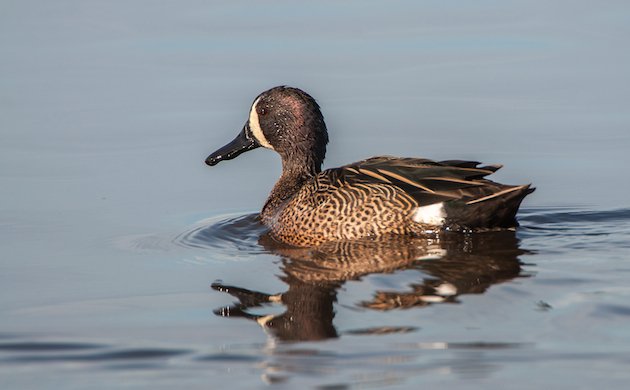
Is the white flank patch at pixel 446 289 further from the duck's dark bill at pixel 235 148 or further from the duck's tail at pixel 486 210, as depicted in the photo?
the duck's dark bill at pixel 235 148

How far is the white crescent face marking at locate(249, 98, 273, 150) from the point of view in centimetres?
1170

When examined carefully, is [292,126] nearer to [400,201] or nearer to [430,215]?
[400,201]

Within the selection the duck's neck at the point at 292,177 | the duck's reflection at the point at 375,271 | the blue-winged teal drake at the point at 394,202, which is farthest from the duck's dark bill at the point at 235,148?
the duck's reflection at the point at 375,271

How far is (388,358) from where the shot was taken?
271 inches

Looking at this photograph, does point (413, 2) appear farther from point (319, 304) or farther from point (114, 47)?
point (319, 304)

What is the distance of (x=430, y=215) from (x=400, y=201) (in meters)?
0.26

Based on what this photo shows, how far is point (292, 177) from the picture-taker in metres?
11.5

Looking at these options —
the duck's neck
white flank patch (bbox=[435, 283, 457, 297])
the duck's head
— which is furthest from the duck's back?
white flank patch (bbox=[435, 283, 457, 297])

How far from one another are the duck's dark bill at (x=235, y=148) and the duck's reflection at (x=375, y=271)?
1348mm

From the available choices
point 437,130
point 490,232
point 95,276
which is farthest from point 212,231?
point 437,130

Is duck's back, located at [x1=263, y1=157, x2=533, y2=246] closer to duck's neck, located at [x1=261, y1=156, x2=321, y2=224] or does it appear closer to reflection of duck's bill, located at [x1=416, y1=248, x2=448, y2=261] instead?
reflection of duck's bill, located at [x1=416, y1=248, x2=448, y2=261]

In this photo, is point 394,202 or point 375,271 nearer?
point 375,271

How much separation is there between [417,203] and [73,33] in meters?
8.09

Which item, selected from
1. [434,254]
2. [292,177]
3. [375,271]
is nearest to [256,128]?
[292,177]
